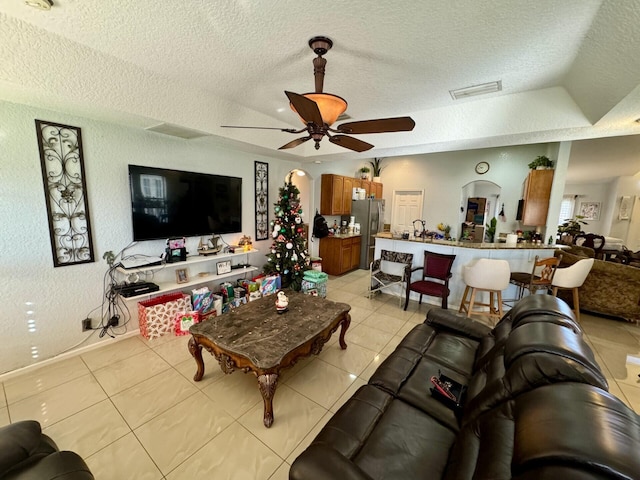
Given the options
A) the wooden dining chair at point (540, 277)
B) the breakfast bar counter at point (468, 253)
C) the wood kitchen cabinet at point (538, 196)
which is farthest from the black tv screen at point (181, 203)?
the wood kitchen cabinet at point (538, 196)

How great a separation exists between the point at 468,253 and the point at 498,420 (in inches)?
129

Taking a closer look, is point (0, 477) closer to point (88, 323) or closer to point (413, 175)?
point (88, 323)

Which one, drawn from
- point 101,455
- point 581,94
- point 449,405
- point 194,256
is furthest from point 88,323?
point 581,94

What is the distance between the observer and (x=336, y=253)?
5383 millimetres

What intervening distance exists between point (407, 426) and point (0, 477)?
5.78ft

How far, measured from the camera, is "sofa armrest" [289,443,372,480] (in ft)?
2.94

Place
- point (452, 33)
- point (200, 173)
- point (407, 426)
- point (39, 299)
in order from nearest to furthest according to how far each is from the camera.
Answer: point (407, 426)
point (452, 33)
point (39, 299)
point (200, 173)

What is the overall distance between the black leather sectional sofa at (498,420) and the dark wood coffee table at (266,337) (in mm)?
597

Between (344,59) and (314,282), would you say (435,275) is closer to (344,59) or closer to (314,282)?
(314,282)

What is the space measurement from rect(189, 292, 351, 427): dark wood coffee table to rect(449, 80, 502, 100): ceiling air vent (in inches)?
103

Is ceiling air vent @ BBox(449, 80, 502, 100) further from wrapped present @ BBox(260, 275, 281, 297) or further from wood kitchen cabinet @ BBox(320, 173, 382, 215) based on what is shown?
wrapped present @ BBox(260, 275, 281, 297)

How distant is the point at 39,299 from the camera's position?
2.35 metres

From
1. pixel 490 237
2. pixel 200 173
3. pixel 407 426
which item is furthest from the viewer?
pixel 490 237

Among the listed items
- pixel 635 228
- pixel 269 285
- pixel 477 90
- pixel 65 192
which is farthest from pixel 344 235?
pixel 635 228
